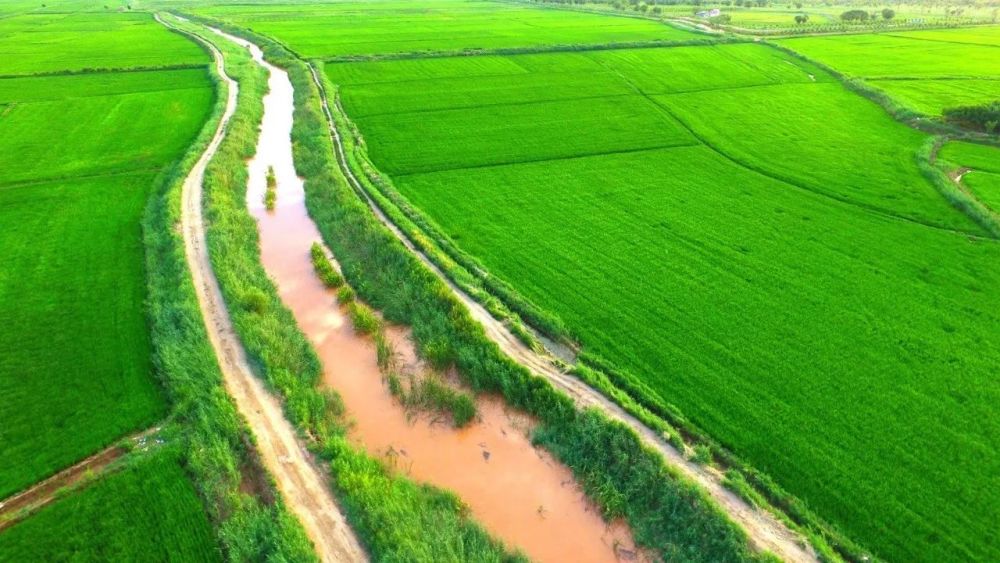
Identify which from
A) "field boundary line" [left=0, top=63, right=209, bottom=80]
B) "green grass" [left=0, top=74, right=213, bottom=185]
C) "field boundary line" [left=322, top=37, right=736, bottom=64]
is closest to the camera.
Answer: "green grass" [left=0, top=74, right=213, bottom=185]

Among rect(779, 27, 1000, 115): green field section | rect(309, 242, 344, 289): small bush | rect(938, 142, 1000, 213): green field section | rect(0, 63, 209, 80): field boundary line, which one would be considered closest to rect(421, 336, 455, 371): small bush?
rect(309, 242, 344, 289): small bush

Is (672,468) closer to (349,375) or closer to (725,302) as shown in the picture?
(725,302)

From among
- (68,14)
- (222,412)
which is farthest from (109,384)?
(68,14)

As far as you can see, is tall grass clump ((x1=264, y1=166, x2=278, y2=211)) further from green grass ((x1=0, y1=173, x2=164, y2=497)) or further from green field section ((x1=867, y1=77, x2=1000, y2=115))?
green field section ((x1=867, y1=77, x2=1000, y2=115))

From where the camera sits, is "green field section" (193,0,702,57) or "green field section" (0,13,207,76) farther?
"green field section" (193,0,702,57)

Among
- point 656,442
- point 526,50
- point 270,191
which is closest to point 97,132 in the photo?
point 270,191

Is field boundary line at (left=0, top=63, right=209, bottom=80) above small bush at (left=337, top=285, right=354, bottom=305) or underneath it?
above
